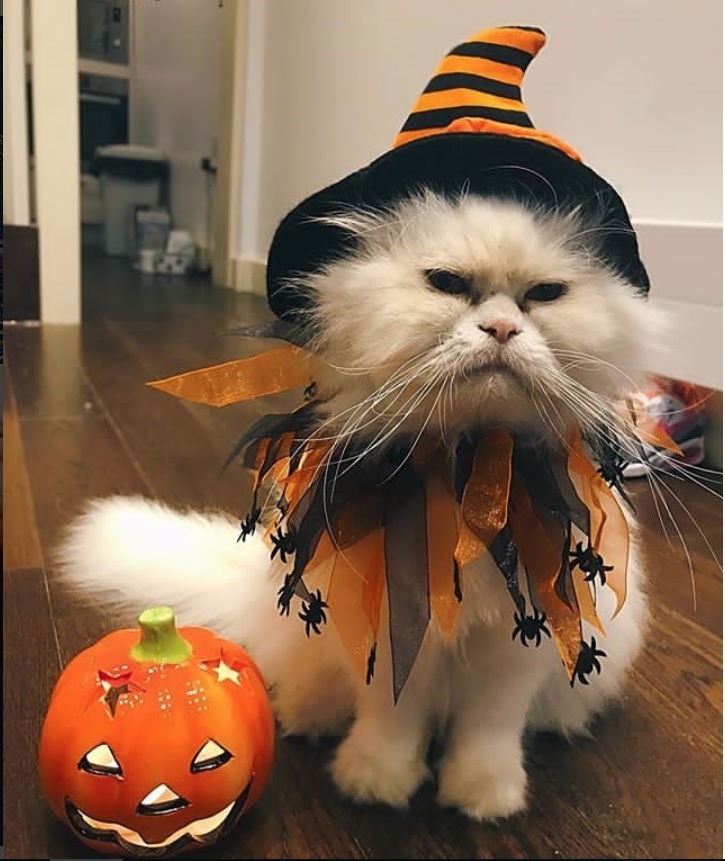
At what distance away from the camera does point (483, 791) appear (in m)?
0.66

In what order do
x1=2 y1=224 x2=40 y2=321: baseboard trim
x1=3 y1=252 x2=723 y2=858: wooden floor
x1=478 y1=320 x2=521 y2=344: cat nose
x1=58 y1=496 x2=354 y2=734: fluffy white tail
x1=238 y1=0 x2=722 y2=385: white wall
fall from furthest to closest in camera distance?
x1=2 y1=224 x2=40 y2=321: baseboard trim
x1=238 y1=0 x2=722 y2=385: white wall
x1=58 y1=496 x2=354 y2=734: fluffy white tail
x1=3 y1=252 x2=723 y2=858: wooden floor
x1=478 y1=320 x2=521 y2=344: cat nose

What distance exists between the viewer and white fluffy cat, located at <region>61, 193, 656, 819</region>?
0.56 metres

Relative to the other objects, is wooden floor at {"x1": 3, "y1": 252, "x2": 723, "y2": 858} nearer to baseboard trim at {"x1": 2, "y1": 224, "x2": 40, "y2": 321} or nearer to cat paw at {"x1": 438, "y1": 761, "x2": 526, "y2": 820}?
cat paw at {"x1": 438, "y1": 761, "x2": 526, "y2": 820}

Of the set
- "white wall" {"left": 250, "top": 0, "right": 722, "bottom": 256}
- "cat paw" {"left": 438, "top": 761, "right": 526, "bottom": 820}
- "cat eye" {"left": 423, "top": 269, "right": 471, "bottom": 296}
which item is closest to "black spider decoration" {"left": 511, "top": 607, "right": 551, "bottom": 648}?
"cat paw" {"left": 438, "top": 761, "right": 526, "bottom": 820}

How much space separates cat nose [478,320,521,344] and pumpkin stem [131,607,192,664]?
0.28 m

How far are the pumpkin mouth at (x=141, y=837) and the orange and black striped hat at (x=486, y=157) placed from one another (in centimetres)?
41

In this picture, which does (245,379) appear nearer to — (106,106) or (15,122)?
(106,106)

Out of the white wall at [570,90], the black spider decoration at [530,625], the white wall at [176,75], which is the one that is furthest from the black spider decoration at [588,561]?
the white wall at [570,90]

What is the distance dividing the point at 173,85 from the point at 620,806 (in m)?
0.69

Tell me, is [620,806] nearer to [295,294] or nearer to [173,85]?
[295,294]

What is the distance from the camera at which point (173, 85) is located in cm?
72

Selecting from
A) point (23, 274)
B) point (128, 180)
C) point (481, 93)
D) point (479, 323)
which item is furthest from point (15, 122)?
point (479, 323)

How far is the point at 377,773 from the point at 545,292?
388mm

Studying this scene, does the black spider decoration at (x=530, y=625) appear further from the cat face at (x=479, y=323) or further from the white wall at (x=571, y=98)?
the white wall at (x=571, y=98)
